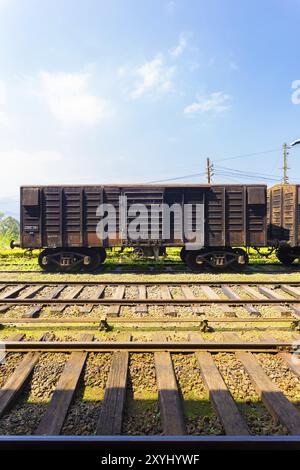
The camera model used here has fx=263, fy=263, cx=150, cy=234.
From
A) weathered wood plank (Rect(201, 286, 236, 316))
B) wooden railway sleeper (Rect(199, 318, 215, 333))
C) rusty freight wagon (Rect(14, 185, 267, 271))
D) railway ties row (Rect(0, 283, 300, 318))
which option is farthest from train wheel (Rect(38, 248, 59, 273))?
wooden railway sleeper (Rect(199, 318, 215, 333))

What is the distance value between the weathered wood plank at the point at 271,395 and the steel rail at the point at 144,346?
0.19 metres

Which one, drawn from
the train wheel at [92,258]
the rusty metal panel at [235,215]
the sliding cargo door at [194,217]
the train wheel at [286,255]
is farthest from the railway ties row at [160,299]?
the train wheel at [286,255]

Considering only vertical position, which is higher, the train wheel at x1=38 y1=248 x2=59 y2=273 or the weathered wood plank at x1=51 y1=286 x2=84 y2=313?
the train wheel at x1=38 y1=248 x2=59 y2=273

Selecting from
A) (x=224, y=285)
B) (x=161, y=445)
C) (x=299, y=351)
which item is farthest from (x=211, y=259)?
(x=161, y=445)

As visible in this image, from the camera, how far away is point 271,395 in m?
2.95

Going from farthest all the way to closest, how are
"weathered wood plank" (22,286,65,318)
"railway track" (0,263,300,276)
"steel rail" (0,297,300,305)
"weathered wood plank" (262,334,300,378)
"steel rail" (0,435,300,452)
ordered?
"railway track" (0,263,300,276)
"steel rail" (0,297,300,305)
"weathered wood plank" (22,286,65,318)
"weathered wood plank" (262,334,300,378)
"steel rail" (0,435,300,452)

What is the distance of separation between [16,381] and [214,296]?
4893 mm

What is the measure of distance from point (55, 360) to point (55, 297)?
3.30 metres

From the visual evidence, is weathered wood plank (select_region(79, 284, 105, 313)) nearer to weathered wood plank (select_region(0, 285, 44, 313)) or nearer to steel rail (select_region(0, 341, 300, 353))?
weathered wood plank (select_region(0, 285, 44, 313))

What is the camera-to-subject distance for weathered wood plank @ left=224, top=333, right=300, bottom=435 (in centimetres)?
254

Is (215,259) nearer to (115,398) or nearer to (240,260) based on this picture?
(240,260)

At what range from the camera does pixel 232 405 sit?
9.01 ft

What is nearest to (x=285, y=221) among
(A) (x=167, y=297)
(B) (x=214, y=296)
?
(B) (x=214, y=296)

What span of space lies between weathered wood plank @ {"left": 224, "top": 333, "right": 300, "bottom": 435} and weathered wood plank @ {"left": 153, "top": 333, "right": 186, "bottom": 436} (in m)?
0.96
